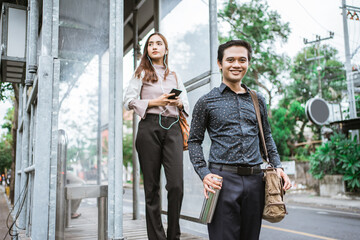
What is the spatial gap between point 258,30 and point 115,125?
1673 cm

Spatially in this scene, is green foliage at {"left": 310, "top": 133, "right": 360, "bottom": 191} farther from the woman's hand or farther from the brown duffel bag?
the brown duffel bag

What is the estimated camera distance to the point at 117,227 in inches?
107

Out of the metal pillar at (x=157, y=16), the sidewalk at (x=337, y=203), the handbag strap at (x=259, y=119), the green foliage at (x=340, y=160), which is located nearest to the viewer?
the handbag strap at (x=259, y=119)

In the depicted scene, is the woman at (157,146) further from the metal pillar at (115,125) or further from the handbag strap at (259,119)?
the handbag strap at (259,119)

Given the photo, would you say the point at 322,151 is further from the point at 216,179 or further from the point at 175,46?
the point at 216,179

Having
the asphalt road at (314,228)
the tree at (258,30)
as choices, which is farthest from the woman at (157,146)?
the tree at (258,30)

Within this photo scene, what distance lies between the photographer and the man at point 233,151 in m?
1.92

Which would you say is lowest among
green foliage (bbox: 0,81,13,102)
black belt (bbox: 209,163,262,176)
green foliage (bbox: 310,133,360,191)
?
green foliage (bbox: 310,133,360,191)

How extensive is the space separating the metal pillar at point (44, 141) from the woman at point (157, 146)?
2.18ft

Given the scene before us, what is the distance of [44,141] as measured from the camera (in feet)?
9.12

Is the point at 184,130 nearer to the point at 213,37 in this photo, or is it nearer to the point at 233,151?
the point at 233,151

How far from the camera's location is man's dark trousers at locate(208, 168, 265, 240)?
75.2 inches

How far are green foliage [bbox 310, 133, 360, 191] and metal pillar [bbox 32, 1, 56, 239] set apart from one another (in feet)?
36.0

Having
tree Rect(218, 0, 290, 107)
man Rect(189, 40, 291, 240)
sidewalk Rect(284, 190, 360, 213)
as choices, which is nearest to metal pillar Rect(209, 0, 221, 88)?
man Rect(189, 40, 291, 240)
